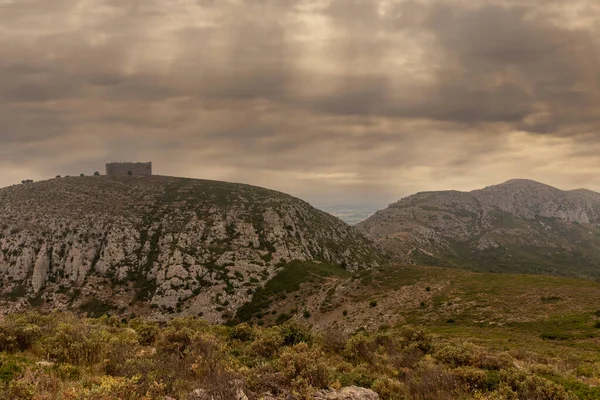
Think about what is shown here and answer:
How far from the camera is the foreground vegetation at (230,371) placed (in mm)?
13199

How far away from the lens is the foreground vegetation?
1320 cm

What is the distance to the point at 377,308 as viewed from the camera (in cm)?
6456

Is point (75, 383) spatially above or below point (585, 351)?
above

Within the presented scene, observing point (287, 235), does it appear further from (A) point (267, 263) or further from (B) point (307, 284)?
(B) point (307, 284)

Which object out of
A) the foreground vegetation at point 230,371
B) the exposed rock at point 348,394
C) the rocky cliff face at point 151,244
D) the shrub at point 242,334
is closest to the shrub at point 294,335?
the foreground vegetation at point 230,371

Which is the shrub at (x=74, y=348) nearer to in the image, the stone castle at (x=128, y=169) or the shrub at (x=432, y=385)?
the shrub at (x=432, y=385)

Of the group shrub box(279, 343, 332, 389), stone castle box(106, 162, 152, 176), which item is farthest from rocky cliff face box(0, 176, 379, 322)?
shrub box(279, 343, 332, 389)

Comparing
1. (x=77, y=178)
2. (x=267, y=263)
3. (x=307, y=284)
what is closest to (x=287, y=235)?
(x=267, y=263)

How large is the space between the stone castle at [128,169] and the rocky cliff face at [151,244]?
1565 centimetres

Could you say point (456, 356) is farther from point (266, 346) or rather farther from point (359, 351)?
point (266, 346)

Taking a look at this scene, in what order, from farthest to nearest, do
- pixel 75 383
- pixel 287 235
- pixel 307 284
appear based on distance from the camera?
pixel 287 235 < pixel 307 284 < pixel 75 383

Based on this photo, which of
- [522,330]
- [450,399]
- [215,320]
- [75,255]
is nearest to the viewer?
[450,399]

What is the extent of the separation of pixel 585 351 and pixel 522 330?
1088 cm

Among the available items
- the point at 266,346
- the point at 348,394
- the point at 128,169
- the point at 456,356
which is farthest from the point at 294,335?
the point at 128,169
